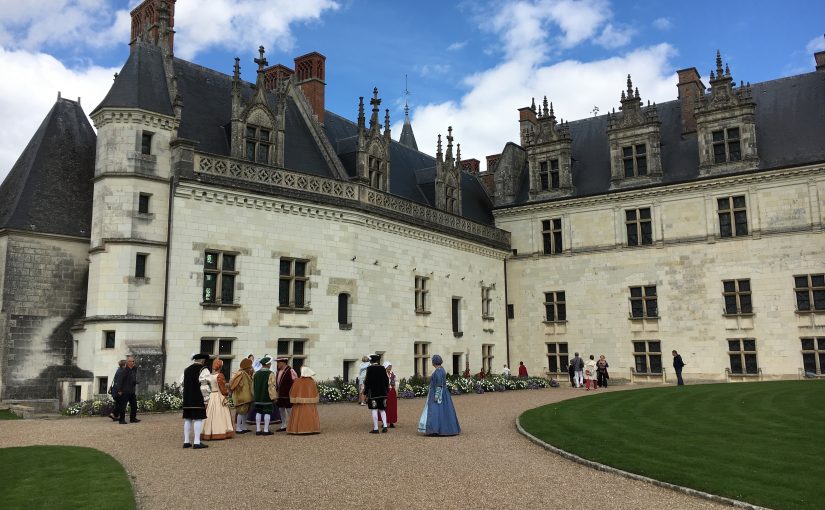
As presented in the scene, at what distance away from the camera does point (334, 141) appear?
27.2 metres

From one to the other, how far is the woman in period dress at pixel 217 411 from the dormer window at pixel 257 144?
11168 mm

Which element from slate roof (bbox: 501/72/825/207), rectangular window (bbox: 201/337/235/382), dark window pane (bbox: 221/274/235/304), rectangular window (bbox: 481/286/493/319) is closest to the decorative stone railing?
rectangular window (bbox: 481/286/493/319)

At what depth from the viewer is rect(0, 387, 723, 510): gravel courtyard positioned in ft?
25.3

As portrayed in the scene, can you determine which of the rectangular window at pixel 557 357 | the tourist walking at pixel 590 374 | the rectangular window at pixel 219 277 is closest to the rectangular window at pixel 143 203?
the rectangular window at pixel 219 277

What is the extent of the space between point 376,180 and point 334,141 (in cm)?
294

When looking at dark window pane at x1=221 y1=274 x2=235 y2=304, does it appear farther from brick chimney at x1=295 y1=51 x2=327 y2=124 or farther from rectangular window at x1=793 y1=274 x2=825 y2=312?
rectangular window at x1=793 y1=274 x2=825 y2=312

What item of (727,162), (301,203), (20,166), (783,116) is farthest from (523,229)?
(20,166)

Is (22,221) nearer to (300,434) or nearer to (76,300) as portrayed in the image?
(76,300)

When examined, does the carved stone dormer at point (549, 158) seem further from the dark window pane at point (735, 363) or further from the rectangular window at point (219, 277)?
the rectangular window at point (219, 277)

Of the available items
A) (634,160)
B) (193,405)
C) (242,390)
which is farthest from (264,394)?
(634,160)

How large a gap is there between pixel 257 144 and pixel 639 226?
17326 millimetres

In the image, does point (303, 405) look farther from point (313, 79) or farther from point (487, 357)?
point (487, 357)

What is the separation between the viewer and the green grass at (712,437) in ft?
26.3

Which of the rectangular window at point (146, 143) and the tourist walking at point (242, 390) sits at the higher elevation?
the rectangular window at point (146, 143)
